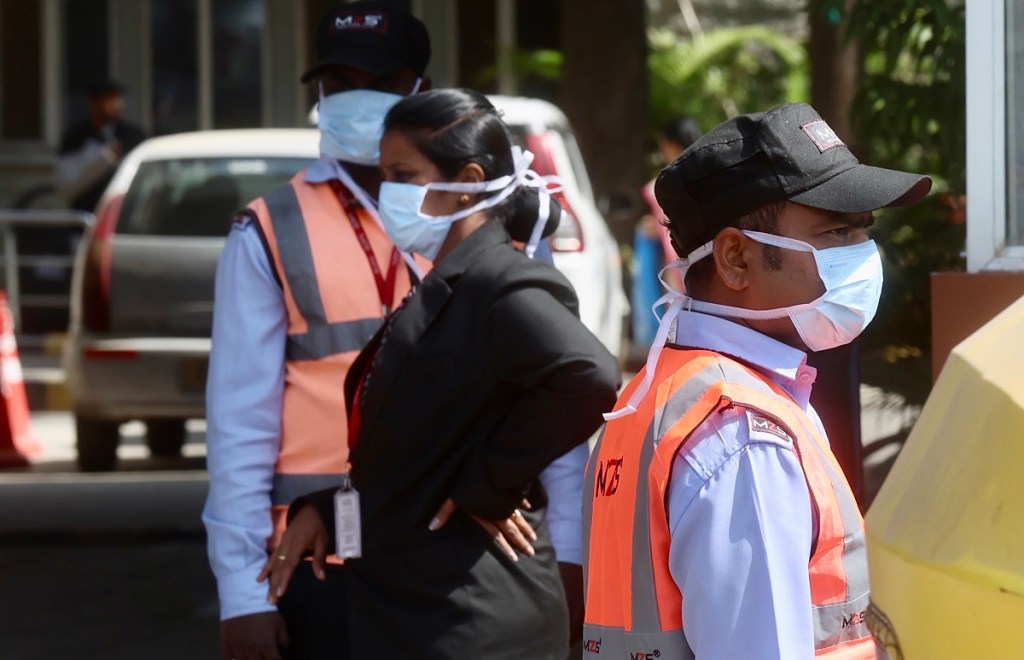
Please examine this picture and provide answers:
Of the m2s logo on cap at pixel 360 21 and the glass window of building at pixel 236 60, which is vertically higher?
the m2s logo on cap at pixel 360 21

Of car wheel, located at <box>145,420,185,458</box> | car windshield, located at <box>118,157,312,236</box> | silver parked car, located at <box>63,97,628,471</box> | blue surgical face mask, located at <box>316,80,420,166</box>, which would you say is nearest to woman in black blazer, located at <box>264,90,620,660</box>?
blue surgical face mask, located at <box>316,80,420,166</box>

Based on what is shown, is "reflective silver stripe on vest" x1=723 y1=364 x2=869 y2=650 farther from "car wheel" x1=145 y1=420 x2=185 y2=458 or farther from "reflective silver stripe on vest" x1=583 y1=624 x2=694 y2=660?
"car wheel" x1=145 y1=420 x2=185 y2=458

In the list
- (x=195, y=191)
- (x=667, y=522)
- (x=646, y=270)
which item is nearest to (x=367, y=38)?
(x=667, y=522)

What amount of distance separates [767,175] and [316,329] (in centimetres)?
129

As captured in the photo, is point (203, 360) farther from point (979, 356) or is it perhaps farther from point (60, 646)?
point (979, 356)

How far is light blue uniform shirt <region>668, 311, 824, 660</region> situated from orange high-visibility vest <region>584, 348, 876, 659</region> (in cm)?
3

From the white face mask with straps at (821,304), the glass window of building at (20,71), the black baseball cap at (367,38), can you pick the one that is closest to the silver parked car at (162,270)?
the black baseball cap at (367,38)

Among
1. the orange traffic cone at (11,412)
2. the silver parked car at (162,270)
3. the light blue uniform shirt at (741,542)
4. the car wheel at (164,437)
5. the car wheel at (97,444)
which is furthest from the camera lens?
the car wheel at (164,437)

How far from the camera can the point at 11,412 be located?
977cm

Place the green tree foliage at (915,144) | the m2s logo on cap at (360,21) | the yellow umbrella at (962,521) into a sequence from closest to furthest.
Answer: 1. the yellow umbrella at (962,521)
2. the m2s logo on cap at (360,21)
3. the green tree foliage at (915,144)

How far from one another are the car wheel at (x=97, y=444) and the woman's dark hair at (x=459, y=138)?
614 cm

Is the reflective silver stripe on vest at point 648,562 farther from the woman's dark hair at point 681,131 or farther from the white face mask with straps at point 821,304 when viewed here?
the woman's dark hair at point 681,131

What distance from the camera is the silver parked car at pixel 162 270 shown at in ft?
26.6

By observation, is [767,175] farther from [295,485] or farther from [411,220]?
[295,485]
